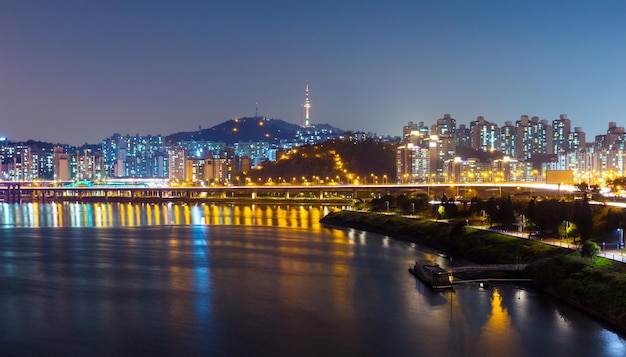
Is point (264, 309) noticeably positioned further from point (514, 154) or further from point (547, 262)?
point (514, 154)

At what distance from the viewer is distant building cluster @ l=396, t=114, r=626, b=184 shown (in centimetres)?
6356

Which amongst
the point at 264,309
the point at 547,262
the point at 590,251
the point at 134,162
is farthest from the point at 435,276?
the point at 134,162

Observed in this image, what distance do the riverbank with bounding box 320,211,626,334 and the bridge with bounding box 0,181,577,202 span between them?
49.1 ft

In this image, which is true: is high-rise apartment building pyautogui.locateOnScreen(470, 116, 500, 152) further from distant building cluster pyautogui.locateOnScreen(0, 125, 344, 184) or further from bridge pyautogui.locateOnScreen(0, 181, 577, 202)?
bridge pyautogui.locateOnScreen(0, 181, 577, 202)

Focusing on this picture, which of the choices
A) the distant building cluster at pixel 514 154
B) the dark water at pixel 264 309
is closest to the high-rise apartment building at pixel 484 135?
the distant building cluster at pixel 514 154

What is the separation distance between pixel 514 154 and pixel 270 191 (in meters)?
44.8

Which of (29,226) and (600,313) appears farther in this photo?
(29,226)

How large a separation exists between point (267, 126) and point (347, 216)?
13606 centimetres

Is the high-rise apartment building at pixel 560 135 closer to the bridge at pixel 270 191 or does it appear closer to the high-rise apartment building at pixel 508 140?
the high-rise apartment building at pixel 508 140

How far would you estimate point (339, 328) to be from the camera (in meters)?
11.4

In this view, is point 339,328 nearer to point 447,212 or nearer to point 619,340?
point 619,340

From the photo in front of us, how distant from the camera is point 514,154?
285ft

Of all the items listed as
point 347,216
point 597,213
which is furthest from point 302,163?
point 597,213

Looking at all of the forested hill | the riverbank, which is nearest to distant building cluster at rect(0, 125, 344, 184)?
the forested hill
